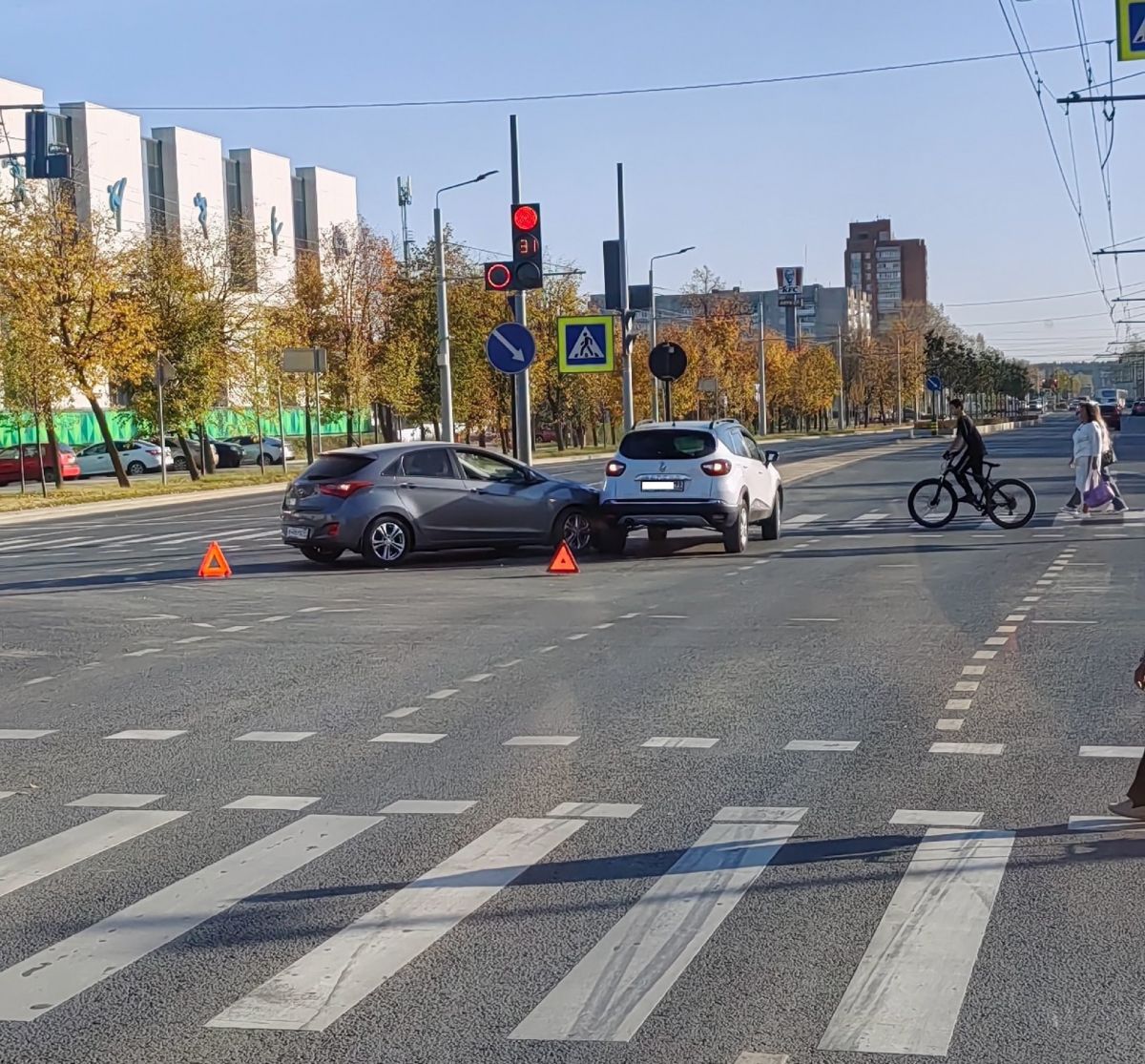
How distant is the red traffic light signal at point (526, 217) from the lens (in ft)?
75.3

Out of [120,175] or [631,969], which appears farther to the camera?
[120,175]

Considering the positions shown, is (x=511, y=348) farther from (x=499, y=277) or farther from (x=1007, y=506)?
(x=1007, y=506)

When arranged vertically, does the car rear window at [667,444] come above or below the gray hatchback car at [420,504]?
above

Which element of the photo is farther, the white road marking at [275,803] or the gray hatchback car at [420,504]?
the gray hatchback car at [420,504]

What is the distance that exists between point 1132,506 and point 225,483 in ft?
91.3

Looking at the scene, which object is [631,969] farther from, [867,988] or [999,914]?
[999,914]

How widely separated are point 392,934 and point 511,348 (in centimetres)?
1896

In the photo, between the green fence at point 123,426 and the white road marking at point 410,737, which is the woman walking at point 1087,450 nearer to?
the white road marking at point 410,737

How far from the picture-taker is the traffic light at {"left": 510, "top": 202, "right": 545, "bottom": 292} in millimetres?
22922

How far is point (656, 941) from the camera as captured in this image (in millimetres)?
5320

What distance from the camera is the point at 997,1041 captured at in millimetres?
4422

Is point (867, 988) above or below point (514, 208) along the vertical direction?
below

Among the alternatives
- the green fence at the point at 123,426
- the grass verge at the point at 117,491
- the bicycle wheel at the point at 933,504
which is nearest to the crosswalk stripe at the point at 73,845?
the bicycle wheel at the point at 933,504

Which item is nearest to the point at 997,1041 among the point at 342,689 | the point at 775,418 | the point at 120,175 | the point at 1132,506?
the point at 342,689
